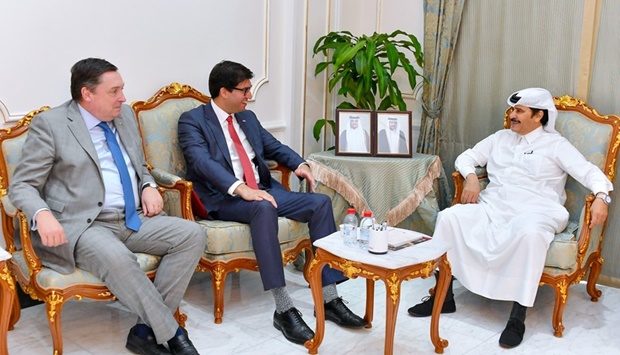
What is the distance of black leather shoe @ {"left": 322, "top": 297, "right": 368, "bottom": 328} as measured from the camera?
3.25 m

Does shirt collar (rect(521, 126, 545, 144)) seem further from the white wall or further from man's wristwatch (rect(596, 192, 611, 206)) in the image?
the white wall

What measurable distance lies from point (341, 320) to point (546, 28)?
6.84 feet

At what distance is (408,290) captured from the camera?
3.84 m

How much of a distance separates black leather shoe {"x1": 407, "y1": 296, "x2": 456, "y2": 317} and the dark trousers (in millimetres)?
438

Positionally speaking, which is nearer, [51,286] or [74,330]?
[51,286]

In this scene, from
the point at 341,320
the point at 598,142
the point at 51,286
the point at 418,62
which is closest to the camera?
the point at 51,286

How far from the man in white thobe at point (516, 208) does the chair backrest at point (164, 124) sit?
55.6 inches

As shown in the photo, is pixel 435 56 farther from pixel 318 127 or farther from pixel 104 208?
pixel 104 208

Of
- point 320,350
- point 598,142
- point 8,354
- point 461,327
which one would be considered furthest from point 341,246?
point 598,142

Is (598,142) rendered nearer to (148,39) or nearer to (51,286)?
(148,39)

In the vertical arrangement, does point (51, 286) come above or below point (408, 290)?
above

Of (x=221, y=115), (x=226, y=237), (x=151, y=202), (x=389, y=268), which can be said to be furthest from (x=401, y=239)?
(x=221, y=115)

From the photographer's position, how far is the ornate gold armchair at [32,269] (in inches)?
108

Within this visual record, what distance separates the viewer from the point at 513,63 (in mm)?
4184
